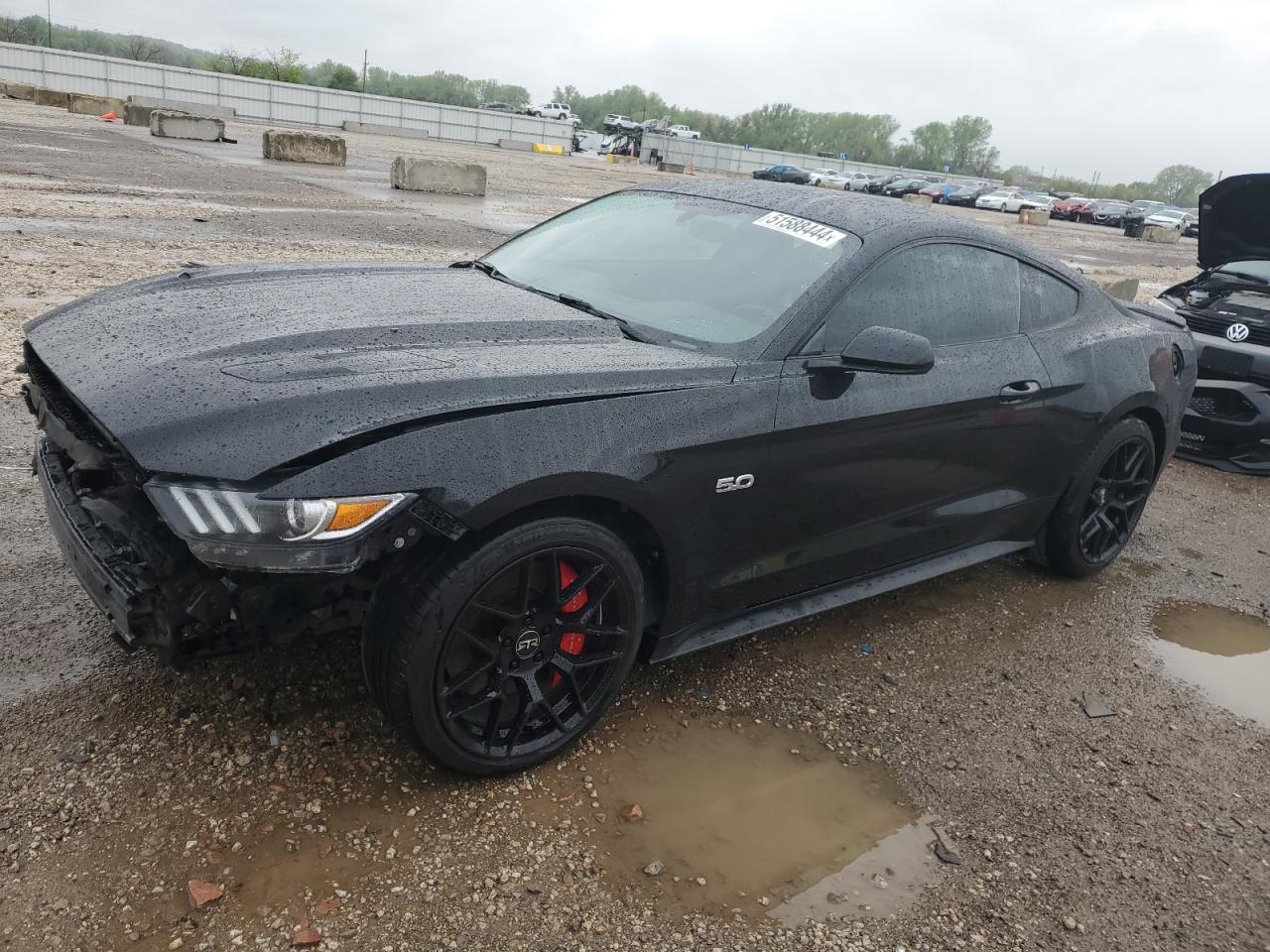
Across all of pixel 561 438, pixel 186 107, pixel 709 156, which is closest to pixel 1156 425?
pixel 561 438

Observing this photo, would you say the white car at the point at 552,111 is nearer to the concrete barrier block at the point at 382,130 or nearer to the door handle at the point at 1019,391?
the concrete barrier block at the point at 382,130

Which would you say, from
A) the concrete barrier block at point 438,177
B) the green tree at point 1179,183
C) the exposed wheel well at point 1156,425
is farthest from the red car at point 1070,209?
the green tree at point 1179,183

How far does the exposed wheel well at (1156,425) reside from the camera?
4.63m

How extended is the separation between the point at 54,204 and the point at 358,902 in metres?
12.5

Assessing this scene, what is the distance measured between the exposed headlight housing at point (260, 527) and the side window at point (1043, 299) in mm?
3018

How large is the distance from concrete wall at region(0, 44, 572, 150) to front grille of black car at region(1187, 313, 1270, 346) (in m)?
37.2

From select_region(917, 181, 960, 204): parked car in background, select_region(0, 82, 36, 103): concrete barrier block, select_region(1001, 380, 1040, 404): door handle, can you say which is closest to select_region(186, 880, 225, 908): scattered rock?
select_region(1001, 380, 1040, 404): door handle

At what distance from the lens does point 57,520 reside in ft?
8.86

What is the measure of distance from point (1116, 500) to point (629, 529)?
3034mm

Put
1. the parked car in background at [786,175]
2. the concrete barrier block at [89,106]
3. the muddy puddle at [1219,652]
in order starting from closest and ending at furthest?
the muddy puddle at [1219,652], the concrete barrier block at [89,106], the parked car in background at [786,175]

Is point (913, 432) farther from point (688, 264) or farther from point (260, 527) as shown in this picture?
point (260, 527)

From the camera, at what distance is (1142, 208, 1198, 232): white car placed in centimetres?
4753

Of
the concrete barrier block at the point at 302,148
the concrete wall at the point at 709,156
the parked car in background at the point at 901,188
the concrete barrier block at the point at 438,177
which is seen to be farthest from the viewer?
the concrete wall at the point at 709,156

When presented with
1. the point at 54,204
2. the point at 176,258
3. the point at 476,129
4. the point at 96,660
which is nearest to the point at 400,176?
the point at 54,204
